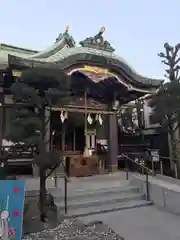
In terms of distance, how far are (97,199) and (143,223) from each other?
154 cm

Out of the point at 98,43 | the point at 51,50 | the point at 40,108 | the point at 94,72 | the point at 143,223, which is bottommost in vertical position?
the point at 143,223

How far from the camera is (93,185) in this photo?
7164 millimetres

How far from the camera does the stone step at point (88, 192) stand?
604 cm

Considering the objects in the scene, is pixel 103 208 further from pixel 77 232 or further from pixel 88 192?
pixel 77 232

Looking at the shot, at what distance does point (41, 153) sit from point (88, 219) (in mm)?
1815

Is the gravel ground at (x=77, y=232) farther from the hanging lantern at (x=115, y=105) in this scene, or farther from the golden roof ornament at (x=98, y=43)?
the golden roof ornament at (x=98, y=43)

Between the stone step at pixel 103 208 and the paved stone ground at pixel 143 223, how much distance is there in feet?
0.46

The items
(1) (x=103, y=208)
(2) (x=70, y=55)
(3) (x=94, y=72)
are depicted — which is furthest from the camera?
(3) (x=94, y=72)

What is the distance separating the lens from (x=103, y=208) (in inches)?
226

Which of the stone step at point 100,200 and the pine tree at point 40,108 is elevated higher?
the pine tree at point 40,108

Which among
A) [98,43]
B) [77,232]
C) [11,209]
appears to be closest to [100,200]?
[77,232]

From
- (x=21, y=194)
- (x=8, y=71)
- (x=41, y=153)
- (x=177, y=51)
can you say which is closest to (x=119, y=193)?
(x=41, y=153)

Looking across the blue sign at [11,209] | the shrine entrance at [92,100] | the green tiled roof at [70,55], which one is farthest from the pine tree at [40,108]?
the shrine entrance at [92,100]

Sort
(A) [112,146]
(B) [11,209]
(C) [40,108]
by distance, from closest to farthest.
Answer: (B) [11,209] → (C) [40,108] → (A) [112,146]
